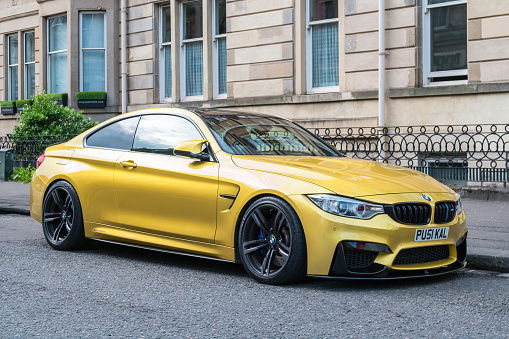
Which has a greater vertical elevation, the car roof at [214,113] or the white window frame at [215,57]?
the white window frame at [215,57]

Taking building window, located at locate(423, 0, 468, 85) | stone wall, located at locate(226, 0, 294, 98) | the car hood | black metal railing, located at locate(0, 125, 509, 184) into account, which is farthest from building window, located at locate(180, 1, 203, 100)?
the car hood

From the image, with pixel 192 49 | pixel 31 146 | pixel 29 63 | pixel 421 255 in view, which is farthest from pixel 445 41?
pixel 29 63

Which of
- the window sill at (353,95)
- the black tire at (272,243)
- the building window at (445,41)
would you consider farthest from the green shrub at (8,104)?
the black tire at (272,243)

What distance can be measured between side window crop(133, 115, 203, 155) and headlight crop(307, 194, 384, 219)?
1.61 m

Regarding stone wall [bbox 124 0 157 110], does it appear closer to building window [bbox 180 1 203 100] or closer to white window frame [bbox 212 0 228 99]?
building window [bbox 180 1 203 100]

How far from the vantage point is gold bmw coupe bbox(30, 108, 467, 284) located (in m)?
5.39

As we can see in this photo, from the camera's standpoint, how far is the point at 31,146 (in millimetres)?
18141

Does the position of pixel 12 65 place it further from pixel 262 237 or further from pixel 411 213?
pixel 411 213

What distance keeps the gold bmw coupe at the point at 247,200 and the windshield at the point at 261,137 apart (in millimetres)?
16

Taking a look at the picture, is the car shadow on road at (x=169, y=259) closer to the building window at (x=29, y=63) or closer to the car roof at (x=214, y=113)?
the car roof at (x=214, y=113)

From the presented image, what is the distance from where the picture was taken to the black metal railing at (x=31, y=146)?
17.8 metres

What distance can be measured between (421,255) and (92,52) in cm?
1775

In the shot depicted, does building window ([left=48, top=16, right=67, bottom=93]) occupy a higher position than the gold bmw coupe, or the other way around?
building window ([left=48, top=16, right=67, bottom=93])

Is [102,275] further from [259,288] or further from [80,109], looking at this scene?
[80,109]
